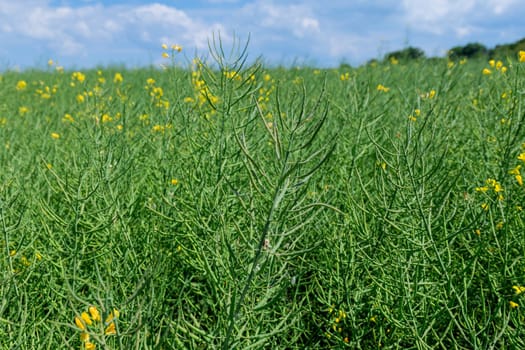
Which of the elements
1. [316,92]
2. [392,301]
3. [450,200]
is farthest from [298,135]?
[316,92]

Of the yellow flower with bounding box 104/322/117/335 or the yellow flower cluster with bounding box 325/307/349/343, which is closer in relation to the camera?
the yellow flower with bounding box 104/322/117/335

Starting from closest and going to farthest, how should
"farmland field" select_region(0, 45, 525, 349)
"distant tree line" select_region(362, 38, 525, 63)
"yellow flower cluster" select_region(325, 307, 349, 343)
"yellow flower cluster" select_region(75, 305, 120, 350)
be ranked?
1. "yellow flower cluster" select_region(75, 305, 120, 350)
2. "farmland field" select_region(0, 45, 525, 349)
3. "yellow flower cluster" select_region(325, 307, 349, 343)
4. "distant tree line" select_region(362, 38, 525, 63)

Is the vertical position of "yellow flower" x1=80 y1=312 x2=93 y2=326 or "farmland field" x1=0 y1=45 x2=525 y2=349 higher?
"yellow flower" x1=80 y1=312 x2=93 y2=326

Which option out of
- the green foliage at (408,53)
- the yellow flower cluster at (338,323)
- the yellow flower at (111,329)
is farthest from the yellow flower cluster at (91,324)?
the green foliage at (408,53)

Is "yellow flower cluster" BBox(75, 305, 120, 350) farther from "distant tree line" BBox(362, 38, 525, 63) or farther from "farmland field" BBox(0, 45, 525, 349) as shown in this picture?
"distant tree line" BBox(362, 38, 525, 63)

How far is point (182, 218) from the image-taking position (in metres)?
2.00

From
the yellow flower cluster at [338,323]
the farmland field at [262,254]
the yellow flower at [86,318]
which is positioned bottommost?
the yellow flower cluster at [338,323]

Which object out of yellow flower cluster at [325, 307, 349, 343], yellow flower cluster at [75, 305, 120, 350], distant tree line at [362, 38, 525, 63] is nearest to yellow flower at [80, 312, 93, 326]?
yellow flower cluster at [75, 305, 120, 350]

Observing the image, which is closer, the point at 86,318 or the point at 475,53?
the point at 86,318

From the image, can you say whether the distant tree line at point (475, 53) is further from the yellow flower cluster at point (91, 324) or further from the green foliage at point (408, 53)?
the yellow flower cluster at point (91, 324)

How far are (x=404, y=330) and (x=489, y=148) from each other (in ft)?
4.37

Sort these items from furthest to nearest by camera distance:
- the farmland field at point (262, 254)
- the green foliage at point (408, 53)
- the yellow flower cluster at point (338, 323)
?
the green foliage at point (408, 53) < the yellow flower cluster at point (338, 323) < the farmland field at point (262, 254)

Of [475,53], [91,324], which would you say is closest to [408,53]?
[475,53]

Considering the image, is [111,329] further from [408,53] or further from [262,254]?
[408,53]
